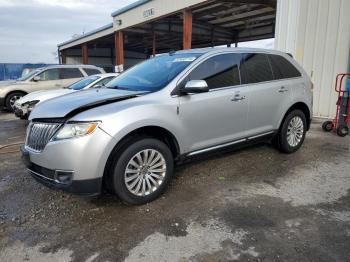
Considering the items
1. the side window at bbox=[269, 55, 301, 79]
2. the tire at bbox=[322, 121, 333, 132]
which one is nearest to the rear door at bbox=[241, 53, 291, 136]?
the side window at bbox=[269, 55, 301, 79]

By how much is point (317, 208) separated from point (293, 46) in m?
6.37

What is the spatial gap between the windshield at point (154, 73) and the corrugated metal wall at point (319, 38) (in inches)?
213

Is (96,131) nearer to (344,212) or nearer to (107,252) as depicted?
(107,252)

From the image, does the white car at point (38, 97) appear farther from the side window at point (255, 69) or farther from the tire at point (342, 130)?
the tire at point (342, 130)

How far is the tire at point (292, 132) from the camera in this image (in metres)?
5.32

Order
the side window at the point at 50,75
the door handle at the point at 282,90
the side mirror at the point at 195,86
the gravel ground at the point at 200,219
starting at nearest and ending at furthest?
the gravel ground at the point at 200,219 < the side mirror at the point at 195,86 < the door handle at the point at 282,90 < the side window at the point at 50,75

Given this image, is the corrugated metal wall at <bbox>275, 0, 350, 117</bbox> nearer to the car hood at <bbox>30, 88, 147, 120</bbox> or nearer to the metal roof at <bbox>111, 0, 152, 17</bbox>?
the car hood at <bbox>30, 88, 147, 120</bbox>

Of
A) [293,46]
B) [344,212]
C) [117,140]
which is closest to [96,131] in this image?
[117,140]

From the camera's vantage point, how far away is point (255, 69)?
15.8 feet

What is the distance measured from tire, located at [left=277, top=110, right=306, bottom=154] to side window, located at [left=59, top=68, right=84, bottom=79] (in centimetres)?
902

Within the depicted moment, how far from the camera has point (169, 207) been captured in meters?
3.64

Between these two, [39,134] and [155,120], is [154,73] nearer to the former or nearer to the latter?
[155,120]

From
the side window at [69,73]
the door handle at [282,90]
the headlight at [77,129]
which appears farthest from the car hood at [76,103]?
the side window at [69,73]

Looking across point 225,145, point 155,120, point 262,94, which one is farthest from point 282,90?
point 155,120
